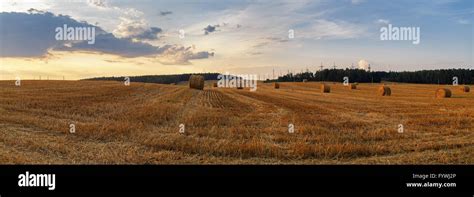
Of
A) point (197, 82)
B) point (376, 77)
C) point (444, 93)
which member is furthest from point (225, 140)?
point (376, 77)

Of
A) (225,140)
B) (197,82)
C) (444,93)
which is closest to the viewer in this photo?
(225,140)

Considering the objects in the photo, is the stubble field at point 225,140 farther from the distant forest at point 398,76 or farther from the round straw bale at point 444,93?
the distant forest at point 398,76

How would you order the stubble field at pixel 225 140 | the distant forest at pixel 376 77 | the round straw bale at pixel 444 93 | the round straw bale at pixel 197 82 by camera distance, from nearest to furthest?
1. the stubble field at pixel 225 140
2. the round straw bale at pixel 444 93
3. the round straw bale at pixel 197 82
4. the distant forest at pixel 376 77

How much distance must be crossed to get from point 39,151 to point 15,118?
5.79 metres

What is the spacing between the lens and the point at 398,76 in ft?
312

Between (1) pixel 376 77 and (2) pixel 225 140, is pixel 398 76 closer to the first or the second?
(1) pixel 376 77

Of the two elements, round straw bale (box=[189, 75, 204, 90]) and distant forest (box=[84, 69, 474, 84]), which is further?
distant forest (box=[84, 69, 474, 84])

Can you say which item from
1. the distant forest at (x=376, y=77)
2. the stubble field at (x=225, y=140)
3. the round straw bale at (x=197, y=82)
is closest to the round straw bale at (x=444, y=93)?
the round straw bale at (x=197, y=82)

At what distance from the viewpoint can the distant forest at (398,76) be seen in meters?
82.2

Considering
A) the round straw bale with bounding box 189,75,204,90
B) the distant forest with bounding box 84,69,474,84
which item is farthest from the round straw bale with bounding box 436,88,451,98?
the distant forest with bounding box 84,69,474,84

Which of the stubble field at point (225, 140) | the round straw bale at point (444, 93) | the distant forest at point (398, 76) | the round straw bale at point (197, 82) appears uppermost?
the distant forest at point (398, 76)

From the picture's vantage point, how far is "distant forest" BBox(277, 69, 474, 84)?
82.2 metres

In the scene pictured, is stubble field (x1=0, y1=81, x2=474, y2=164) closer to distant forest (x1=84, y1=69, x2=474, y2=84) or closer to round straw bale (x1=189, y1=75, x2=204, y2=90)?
round straw bale (x1=189, y1=75, x2=204, y2=90)
